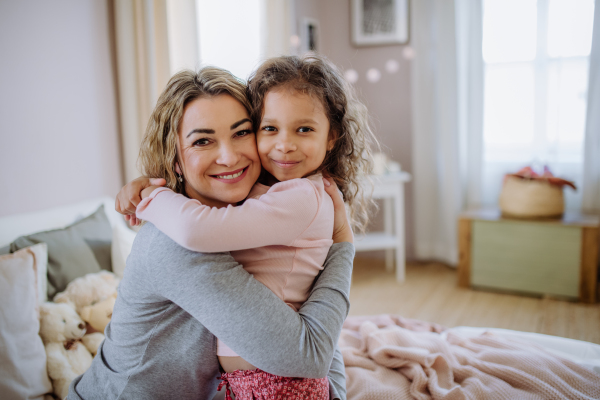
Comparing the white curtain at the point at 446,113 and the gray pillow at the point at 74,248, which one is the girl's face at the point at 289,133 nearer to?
the gray pillow at the point at 74,248

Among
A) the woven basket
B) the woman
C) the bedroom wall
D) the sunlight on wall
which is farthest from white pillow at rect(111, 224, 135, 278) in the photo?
the woven basket

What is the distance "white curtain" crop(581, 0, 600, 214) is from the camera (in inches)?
118

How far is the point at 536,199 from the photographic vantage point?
9.86ft

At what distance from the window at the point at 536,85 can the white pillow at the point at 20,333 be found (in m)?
3.12

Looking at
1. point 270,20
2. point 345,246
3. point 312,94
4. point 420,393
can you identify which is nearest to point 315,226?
point 345,246

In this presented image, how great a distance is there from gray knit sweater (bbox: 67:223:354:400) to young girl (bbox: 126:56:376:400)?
35mm

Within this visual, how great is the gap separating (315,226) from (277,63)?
0.44 metres

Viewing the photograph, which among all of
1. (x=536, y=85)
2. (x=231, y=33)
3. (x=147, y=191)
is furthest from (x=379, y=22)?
(x=147, y=191)

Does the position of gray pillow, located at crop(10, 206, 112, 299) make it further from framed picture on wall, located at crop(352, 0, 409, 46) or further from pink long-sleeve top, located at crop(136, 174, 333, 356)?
framed picture on wall, located at crop(352, 0, 409, 46)

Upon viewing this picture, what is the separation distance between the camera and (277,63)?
3.89 ft

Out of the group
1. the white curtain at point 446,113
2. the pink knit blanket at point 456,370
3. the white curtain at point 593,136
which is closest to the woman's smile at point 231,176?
the pink knit blanket at point 456,370

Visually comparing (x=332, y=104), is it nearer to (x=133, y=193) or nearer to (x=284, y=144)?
(x=284, y=144)

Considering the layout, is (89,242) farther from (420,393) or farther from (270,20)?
(270,20)

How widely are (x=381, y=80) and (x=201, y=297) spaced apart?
329 centimetres
